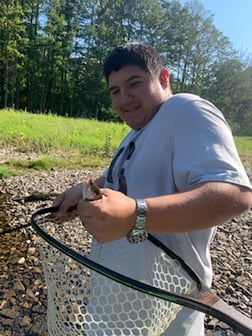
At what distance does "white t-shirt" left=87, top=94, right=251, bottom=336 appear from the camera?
0.86 metres

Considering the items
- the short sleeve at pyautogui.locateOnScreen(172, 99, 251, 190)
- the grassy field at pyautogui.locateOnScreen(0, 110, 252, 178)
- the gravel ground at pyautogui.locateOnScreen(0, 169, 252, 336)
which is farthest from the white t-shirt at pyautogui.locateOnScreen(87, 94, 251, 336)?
the grassy field at pyautogui.locateOnScreen(0, 110, 252, 178)

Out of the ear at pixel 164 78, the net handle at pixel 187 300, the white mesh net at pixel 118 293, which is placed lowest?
the white mesh net at pixel 118 293

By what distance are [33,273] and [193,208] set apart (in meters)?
2.75

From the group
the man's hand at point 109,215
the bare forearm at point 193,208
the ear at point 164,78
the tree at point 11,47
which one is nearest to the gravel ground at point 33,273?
the bare forearm at point 193,208

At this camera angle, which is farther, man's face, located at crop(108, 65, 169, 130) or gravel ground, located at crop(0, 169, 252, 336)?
gravel ground, located at crop(0, 169, 252, 336)

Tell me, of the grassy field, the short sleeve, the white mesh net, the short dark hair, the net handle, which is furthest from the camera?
the grassy field

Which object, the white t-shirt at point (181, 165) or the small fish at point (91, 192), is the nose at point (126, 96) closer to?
the white t-shirt at point (181, 165)

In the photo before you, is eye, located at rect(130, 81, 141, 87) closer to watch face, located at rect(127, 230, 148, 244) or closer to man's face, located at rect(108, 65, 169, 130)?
man's face, located at rect(108, 65, 169, 130)

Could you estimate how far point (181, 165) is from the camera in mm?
917

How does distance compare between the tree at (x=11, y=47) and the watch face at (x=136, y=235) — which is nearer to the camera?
the watch face at (x=136, y=235)

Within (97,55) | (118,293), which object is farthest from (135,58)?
(97,55)

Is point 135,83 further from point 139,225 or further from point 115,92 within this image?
point 139,225

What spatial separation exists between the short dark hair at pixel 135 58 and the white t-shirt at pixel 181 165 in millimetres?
177

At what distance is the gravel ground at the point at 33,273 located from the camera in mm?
2545
